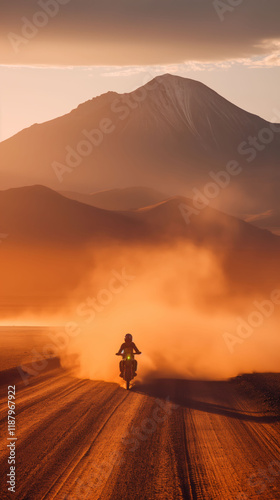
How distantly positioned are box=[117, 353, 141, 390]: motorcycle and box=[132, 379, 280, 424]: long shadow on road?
0.28 metres

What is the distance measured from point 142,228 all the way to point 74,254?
81.4 ft

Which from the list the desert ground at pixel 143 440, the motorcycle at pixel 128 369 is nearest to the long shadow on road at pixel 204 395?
the desert ground at pixel 143 440

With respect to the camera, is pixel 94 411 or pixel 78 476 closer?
pixel 78 476

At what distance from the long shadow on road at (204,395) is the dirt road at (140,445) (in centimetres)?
3

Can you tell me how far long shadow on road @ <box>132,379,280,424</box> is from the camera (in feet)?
48.4

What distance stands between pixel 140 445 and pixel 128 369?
6.98m

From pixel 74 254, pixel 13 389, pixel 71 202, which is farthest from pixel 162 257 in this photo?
pixel 13 389

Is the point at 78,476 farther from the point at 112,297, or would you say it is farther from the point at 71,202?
the point at 71,202

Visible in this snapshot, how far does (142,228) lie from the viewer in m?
111

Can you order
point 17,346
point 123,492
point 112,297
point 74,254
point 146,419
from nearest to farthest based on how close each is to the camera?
point 123,492
point 146,419
point 17,346
point 112,297
point 74,254

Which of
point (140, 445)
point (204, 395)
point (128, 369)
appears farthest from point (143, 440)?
point (128, 369)

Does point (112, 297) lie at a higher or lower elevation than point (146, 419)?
higher

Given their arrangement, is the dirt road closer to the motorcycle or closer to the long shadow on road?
the long shadow on road

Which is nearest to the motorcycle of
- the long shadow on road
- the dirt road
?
the long shadow on road
